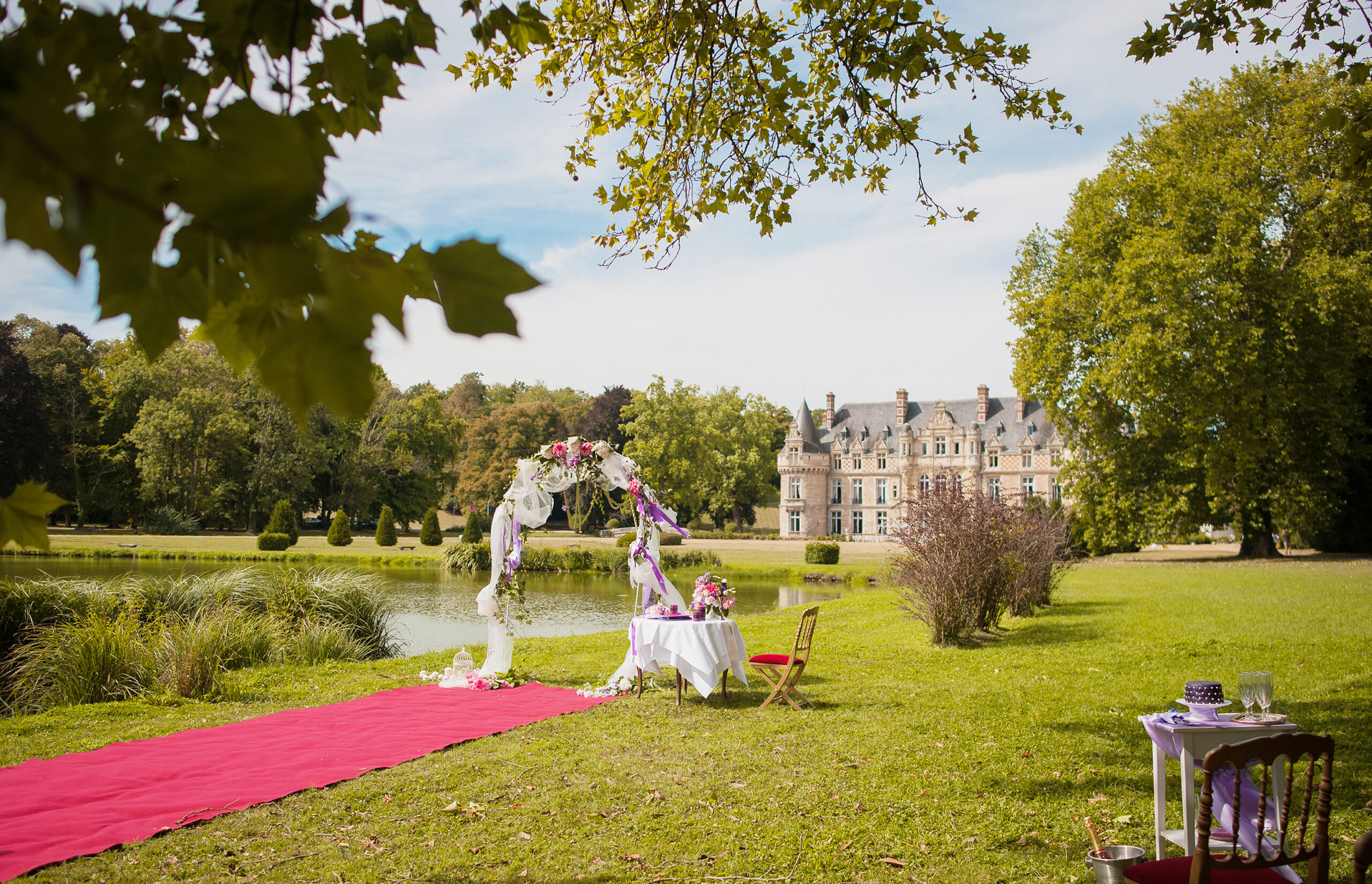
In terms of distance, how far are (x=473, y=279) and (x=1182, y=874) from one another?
10.2 ft

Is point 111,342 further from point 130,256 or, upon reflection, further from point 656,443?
point 130,256

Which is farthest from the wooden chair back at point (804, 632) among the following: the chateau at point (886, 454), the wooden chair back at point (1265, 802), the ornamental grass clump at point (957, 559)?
the chateau at point (886, 454)

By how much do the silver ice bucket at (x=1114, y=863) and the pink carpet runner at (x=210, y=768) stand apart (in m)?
3.82

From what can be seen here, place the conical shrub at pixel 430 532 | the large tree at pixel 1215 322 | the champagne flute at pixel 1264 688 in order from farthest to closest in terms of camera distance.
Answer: the conical shrub at pixel 430 532 < the large tree at pixel 1215 322 < the champagne flute at pixel 1264 688

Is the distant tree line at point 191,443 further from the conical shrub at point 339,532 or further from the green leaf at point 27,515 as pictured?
the green leaf at point 27,515

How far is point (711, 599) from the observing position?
23.6 feet

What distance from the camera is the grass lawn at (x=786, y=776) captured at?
11.5 ft

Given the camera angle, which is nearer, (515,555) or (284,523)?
(515,555)

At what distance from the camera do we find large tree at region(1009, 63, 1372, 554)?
18.7 metres

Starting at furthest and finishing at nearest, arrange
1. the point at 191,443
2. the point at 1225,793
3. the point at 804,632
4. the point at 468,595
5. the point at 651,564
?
the point at 191,443 < the point at 468,595 < the point at 651,564 < the point at 804,632 < the point at 1225,793

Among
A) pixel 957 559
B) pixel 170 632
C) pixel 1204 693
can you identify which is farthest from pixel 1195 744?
pixel 170 632

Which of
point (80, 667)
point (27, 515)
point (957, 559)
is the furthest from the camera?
point (957, 559)

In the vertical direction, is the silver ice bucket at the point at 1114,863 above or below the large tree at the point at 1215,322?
below

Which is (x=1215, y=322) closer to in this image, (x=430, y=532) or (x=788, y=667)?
(x=788, y=667)
